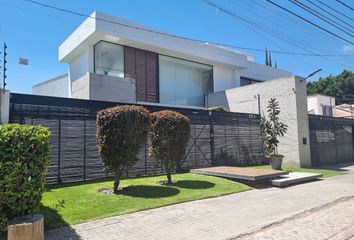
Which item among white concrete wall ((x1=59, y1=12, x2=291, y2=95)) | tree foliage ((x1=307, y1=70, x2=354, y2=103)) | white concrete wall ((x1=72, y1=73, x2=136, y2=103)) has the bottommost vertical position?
white concrete wall ((x1=72, y1=73, x2=136, y2=103))

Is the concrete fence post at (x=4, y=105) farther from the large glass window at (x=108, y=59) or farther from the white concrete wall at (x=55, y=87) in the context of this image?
the white concrete wall at (x=55, y=87)

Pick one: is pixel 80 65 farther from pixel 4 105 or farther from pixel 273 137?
pixel 273 137

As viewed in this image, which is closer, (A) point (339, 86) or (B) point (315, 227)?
(B) point (315, 227)

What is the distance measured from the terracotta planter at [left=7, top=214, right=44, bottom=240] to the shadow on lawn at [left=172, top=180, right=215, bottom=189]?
237 inches

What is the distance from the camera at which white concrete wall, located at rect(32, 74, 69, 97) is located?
25.7 meters

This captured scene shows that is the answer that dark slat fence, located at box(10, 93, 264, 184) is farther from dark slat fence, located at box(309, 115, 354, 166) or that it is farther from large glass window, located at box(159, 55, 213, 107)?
dark slat fence, located at box(309, 115, 354, 166)

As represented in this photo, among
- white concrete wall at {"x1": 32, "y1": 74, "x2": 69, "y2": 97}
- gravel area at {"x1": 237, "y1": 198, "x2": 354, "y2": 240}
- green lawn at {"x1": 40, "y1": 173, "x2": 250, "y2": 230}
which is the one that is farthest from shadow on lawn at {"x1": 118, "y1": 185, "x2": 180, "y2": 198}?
white concrete wall at {"x1": 32, "y1": 74, "x2": 69, "y2": 97}

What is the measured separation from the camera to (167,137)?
10.9m

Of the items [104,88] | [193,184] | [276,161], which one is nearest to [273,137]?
[276,161]

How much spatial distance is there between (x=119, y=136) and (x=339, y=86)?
2335 inches

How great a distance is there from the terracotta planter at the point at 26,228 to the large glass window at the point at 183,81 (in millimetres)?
18085

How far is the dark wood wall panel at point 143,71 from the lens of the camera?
2117 cm

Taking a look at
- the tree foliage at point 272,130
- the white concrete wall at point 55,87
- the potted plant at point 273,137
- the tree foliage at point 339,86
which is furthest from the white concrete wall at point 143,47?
the tree foliage at point 339,86

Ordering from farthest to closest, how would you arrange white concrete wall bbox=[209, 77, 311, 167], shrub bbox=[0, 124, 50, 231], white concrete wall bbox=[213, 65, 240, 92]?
white concrete wall bbox=[213, 65, 240, 92] < white concrete wall bbox=[209, 77, 311, 167] < shrub bbox=[0, 124, 50, 231]
